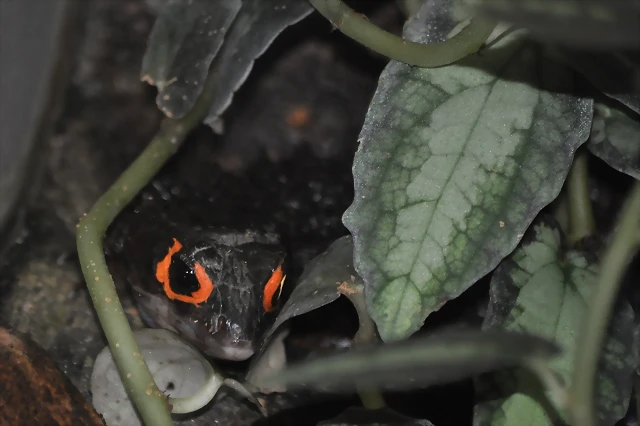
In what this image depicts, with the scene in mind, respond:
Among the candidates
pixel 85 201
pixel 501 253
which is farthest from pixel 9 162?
pixel 501 253

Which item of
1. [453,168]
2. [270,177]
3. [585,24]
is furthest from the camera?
[270,177]

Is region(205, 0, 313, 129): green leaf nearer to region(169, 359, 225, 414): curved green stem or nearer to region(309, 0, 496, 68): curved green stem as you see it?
region(309, 0, 496, 68): curved green stem

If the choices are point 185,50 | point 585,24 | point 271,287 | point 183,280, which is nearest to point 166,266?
point 183,280

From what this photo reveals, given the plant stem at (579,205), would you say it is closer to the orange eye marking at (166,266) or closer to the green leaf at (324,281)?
the green leaf at (324,281)

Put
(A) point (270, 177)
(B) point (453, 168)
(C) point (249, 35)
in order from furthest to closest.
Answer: (A) point (270, 177) < (C) point (249, 35) < (B) point (453, 168)

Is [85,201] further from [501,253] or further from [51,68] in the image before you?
[501,253]

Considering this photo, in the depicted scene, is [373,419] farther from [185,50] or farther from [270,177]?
[270,177]
